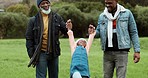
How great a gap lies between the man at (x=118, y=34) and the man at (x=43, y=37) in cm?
67

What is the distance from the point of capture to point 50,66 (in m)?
7.49

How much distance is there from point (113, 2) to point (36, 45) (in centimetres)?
154

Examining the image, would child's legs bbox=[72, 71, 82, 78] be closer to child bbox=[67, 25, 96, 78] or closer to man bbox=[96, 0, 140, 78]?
child bbox=[67, 25, 96, 78]

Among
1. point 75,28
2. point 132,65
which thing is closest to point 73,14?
point 75,28

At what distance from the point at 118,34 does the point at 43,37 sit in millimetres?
1308

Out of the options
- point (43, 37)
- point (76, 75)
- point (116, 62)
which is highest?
point (43, 37)

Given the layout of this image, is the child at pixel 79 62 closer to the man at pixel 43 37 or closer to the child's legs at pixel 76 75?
the child's legs at pixel 76 75

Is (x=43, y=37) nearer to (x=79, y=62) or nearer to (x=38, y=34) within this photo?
(x=38, y=34)

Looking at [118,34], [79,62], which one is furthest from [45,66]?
[118,34]

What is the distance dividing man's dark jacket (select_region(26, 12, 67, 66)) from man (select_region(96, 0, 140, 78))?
2.74ft

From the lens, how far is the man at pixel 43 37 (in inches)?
284

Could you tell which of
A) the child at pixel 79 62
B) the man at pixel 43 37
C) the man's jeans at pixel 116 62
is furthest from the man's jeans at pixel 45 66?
the man's jeans at pixel 116 62

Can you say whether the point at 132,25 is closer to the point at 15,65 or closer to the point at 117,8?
the point at 117,8

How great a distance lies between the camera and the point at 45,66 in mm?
7344
